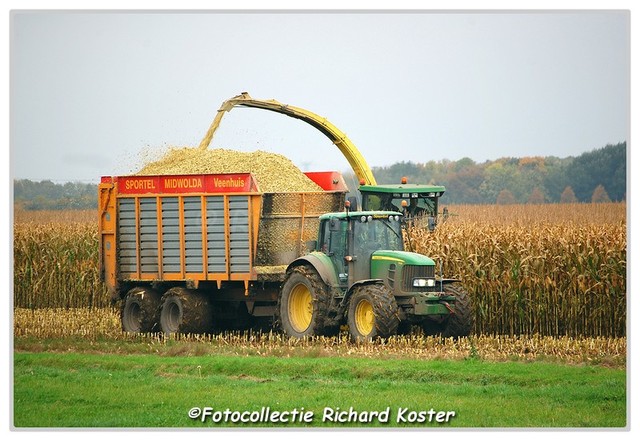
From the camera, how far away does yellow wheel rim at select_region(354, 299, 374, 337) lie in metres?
19.4

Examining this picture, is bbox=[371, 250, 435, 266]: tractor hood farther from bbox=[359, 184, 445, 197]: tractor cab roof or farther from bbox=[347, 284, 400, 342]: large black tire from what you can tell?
bbox=[359, 184, 445, 197]: tractor cab roof

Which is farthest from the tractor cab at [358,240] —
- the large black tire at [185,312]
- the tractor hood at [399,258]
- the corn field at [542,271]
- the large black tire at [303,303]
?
the large black tire at [185,312]

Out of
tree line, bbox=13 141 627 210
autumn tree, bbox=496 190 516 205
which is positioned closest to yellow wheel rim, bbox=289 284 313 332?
tree line, bbox=13 141 627 210

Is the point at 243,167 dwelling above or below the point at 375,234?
above

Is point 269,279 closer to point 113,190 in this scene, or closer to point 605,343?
point 113,190

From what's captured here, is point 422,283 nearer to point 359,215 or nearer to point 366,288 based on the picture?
point 366,288

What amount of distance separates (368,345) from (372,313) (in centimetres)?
56

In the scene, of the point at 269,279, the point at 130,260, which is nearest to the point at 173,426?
the point at 269,279

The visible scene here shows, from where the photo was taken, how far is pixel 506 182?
4625 cm

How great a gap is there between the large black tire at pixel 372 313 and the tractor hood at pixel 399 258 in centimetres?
57

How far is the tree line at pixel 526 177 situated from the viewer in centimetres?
2220

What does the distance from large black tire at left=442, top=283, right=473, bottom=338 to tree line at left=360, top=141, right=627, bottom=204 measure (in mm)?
2844

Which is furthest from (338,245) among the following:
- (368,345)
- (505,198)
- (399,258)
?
(505,198)

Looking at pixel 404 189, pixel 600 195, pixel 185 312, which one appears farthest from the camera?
pixel 404 189
